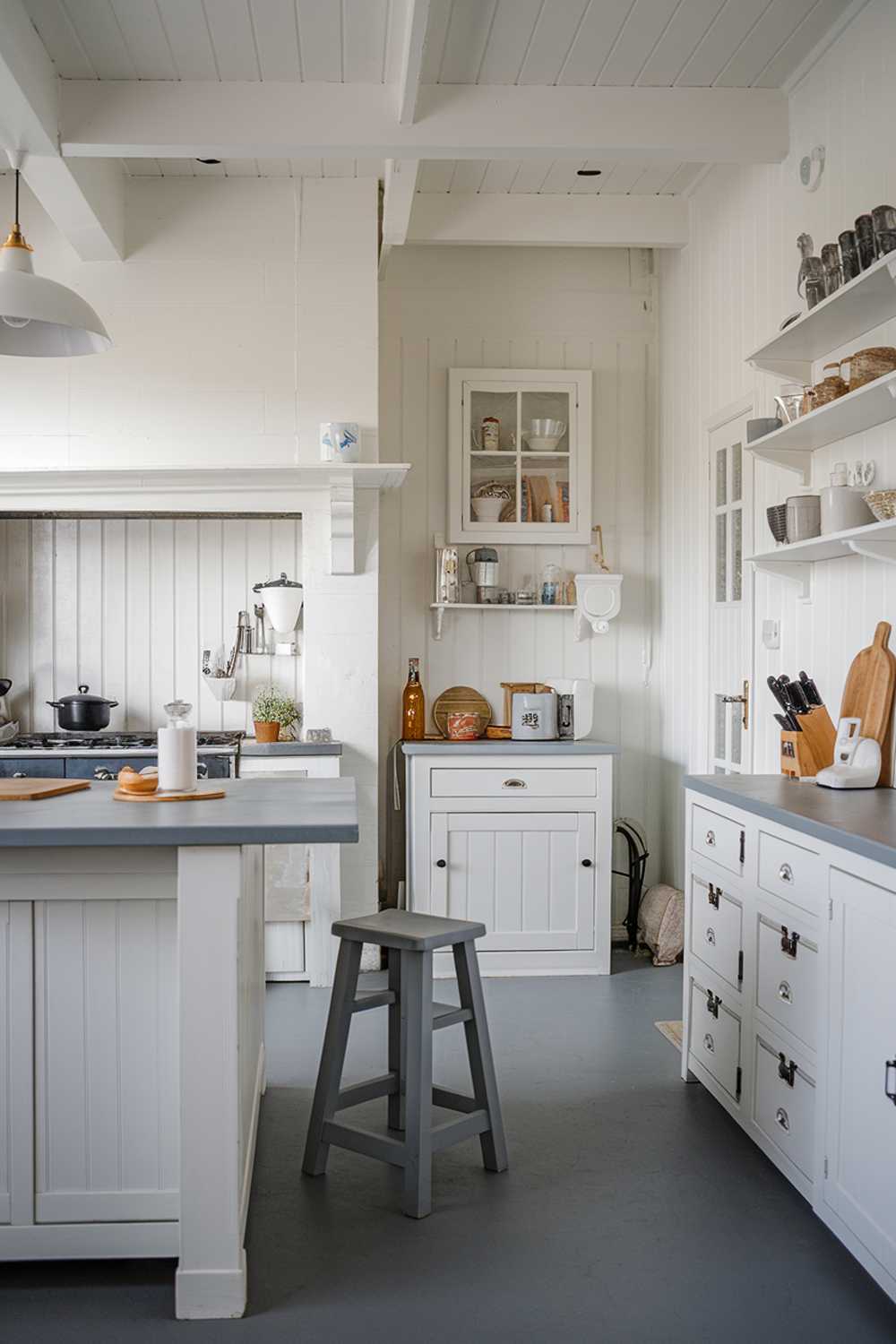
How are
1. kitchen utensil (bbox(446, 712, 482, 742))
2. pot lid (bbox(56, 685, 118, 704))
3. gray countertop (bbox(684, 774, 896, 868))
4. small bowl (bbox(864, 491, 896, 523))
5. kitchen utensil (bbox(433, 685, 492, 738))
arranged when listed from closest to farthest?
gray countertop (bbox(684, 774, 896, 868)) → small bowl (bbox(864, 491, 896, 523)) → pot lid (bbox(56, 685, 118, 704)) → kitchen utensil (bbox(446, 712, 482, 742)) → kitchen utensil (bbox(433, 685, 492, 738))

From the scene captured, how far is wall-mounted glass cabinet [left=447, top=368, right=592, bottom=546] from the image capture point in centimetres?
535

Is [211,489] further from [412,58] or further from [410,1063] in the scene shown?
[410,1063]

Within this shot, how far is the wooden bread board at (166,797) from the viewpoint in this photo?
107 inches

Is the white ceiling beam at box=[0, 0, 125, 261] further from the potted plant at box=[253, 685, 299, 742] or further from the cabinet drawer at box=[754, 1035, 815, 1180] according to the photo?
the cabinet drawer at box=[754, 1035, 815, 1180]

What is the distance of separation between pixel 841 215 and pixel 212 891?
2720 millimetres

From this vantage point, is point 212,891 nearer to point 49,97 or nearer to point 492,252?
point 49,97

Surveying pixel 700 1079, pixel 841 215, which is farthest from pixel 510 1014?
pixel 841 215

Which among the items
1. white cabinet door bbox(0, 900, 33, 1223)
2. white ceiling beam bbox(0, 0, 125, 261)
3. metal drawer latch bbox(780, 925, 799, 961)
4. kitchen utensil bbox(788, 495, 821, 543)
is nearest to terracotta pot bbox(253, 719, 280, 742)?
white ceiling beam bbox(0, 0, 125, 261)

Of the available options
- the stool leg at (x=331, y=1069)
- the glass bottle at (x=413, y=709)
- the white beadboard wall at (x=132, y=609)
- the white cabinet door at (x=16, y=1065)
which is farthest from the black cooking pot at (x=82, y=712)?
the white cabinet door at (x=16, y=1065)

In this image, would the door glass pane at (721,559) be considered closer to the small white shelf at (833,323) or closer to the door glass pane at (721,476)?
the door glass pane at (721,476)

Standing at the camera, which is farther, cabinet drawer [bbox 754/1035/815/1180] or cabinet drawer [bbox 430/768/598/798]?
cabinet drawer [bbox 430/768/598/798]

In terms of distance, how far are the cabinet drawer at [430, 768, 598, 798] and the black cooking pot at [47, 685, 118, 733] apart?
1.40 m

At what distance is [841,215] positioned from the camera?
11.6ft

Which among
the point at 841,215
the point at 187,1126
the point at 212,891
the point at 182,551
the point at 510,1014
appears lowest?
the point at 510,1014
